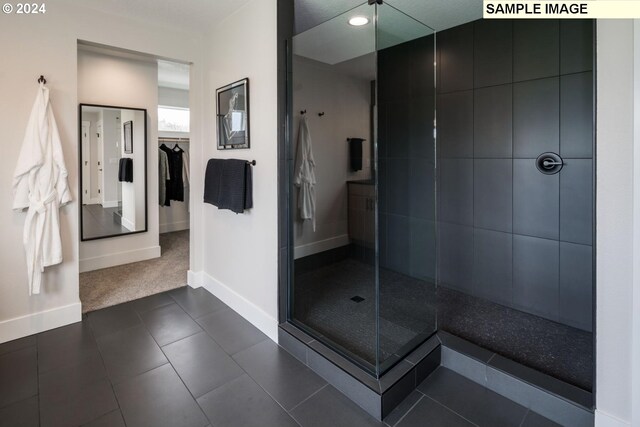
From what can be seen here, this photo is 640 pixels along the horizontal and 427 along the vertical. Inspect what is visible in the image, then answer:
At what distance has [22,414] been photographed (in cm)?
160

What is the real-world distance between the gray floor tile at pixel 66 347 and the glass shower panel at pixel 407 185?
76.0 inches

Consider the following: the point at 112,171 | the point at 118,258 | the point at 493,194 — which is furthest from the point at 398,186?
the point at 118,258

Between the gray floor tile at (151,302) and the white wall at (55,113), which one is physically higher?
the white wall at (55,113)

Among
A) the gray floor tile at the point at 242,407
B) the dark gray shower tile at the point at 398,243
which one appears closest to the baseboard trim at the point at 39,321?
the gray floor tile at the point at 242,407

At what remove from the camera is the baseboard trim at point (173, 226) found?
5.56 metres

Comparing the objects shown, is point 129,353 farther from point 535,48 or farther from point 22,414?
point 535,48

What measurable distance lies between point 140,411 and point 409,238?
1948 mm

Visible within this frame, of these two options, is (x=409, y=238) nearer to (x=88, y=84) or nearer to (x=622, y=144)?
(x=622, y=144)

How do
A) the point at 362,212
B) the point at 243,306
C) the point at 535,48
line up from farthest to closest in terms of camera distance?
the point at 243,306 → the point at 535,48 → the point at 362,212

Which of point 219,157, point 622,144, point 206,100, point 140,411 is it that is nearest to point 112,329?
point 140,411

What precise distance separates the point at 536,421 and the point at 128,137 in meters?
4.34

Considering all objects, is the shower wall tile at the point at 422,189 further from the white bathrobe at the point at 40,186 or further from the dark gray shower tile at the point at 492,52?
the white bathrobe at the point at 40,186

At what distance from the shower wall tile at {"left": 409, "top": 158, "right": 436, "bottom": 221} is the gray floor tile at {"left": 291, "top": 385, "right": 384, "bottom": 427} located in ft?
4.56

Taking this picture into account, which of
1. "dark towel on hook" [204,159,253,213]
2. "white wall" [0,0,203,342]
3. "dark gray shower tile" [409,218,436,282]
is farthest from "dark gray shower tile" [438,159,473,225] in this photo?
"white wall" [0,0,203,342]
